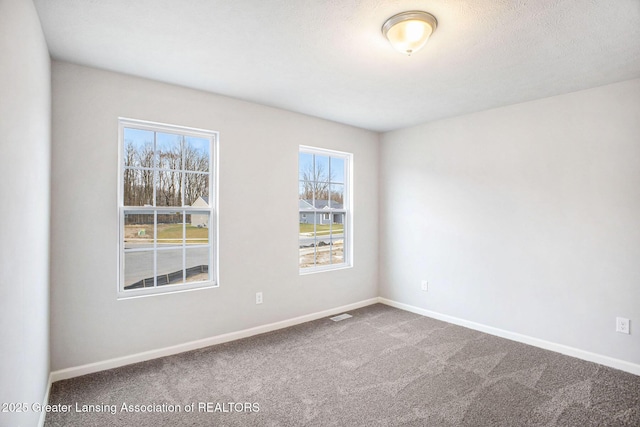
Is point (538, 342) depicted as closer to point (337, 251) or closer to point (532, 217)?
point (532, 217)

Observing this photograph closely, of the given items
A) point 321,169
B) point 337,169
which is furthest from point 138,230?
point 337,169

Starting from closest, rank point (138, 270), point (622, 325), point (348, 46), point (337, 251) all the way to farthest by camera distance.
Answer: point (348, 46) → point (622, 325) → point (138, 270) → point (337, 251)

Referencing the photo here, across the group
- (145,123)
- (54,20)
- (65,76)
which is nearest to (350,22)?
(54,20)

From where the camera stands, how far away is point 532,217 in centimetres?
344

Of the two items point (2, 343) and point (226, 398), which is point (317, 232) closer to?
point (226, 398)

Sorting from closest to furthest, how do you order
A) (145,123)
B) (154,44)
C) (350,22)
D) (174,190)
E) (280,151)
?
(350,22) → (154,44) → (145,123) → (174,190) → (280,151)

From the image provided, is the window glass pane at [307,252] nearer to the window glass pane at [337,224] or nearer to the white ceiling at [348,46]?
the window glass pane at [337,224]

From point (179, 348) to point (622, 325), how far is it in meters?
4.05

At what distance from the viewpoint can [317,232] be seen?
4.39 metres

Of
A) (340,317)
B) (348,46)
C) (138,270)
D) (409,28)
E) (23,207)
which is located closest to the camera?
(23,207)

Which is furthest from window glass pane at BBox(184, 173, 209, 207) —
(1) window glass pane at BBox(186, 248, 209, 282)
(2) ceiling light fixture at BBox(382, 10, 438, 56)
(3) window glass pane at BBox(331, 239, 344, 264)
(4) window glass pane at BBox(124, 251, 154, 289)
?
(2) ceiling light fixture at BBox(382, 10, 438, 56)

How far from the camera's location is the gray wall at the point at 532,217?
293 centimetres

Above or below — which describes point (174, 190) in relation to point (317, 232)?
above

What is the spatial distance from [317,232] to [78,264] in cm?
260
